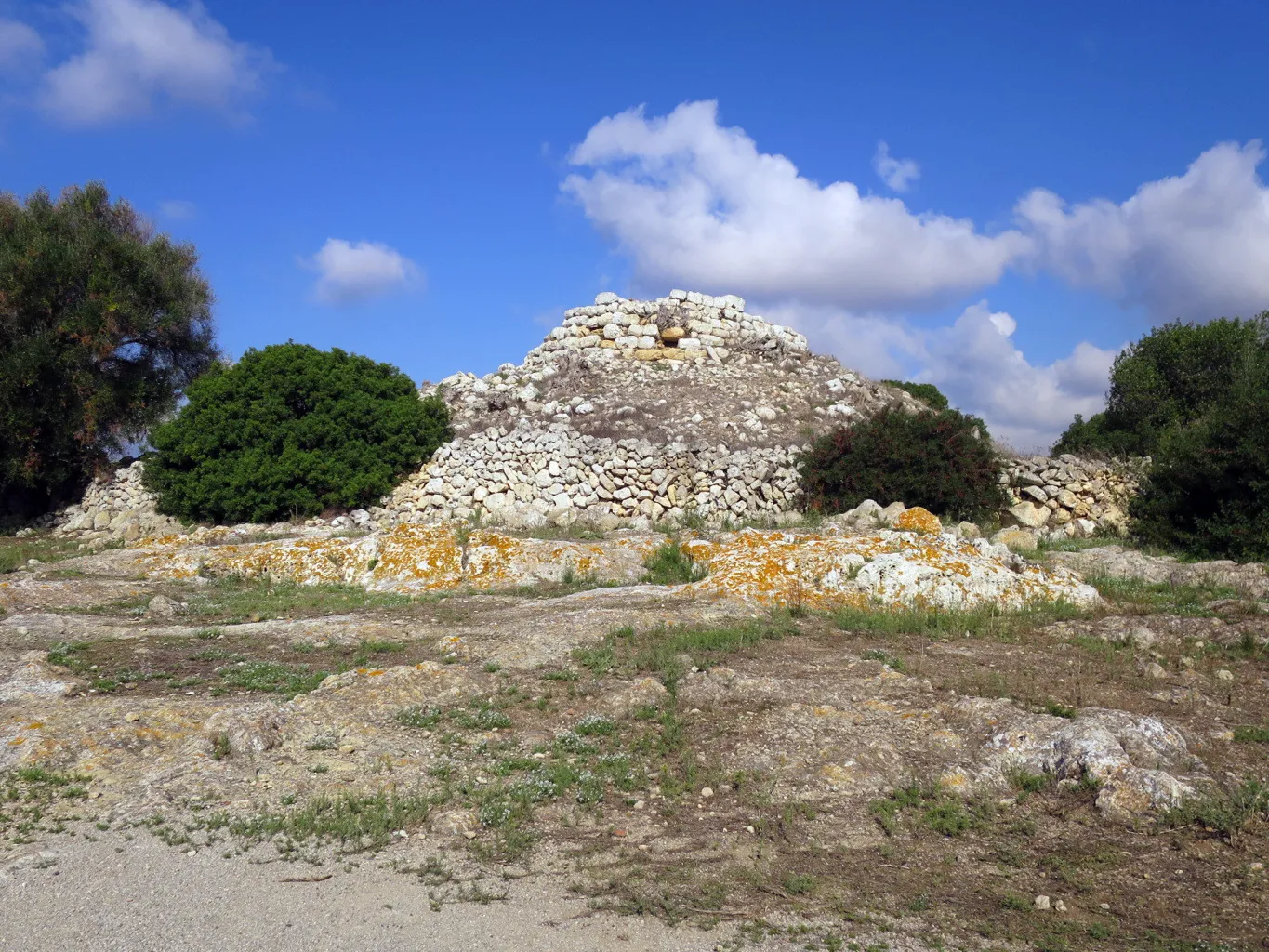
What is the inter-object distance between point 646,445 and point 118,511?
41.7ft

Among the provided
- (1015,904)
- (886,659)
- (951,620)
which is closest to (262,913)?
(1015,904)

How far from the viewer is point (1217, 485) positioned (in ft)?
51.6

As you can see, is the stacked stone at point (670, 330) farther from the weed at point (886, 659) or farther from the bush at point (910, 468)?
the weed at point (886, 659)

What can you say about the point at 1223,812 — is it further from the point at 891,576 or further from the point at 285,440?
the point at 285,440

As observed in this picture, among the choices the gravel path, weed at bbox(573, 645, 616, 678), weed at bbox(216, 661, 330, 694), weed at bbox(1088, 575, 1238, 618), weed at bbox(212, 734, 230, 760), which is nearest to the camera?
the gravel path

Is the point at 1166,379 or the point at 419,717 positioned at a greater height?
the point at 1166,379

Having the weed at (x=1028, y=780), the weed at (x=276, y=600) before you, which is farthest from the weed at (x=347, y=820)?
the weed at (x=276, y=600)

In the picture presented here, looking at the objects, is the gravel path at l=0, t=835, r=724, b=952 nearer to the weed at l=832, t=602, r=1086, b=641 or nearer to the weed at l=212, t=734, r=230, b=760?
the weed at l=212, t=734, r=230, b=760

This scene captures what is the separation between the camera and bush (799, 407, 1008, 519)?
701 inches

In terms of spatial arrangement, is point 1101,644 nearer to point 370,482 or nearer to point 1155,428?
point 370,482

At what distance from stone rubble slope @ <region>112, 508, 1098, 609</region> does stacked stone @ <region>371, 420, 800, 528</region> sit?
4.57 m

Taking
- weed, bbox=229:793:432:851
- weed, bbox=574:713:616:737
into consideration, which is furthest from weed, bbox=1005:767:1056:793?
weed, bbox=229:793:432:851

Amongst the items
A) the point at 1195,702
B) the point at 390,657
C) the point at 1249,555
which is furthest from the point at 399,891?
the point at 1249,555

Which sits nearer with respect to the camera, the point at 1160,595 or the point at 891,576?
the point at 891,576
